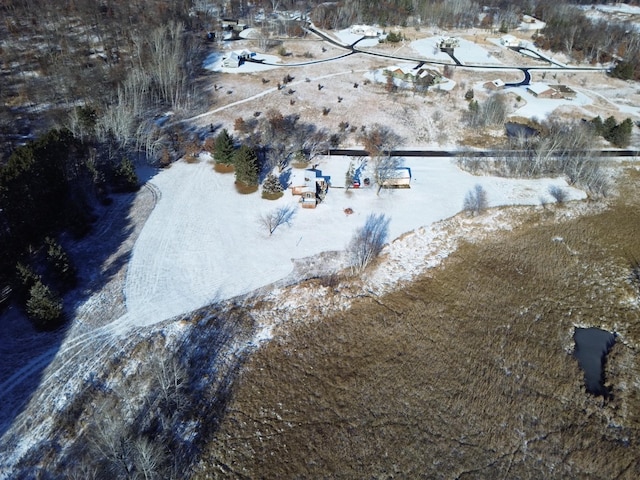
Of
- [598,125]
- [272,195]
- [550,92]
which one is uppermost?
[550,92]

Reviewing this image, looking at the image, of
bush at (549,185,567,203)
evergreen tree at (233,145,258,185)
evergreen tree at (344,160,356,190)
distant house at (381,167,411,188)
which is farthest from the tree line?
bush at (549,185,567,203)

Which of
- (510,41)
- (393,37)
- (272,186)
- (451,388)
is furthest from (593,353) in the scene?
(510,41)

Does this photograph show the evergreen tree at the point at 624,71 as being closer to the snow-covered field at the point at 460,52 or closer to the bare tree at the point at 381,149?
the snow-covered field at the point at 460,52

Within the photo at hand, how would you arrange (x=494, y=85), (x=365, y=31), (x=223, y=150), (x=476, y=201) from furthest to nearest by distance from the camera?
(x=365, y=31), (x=494, y=85), (x=223, y=150), (x=476, y=201)

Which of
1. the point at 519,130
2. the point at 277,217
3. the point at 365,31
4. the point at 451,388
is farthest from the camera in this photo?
the point at 365,31

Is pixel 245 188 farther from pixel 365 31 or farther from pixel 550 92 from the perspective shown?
pixel 365 31

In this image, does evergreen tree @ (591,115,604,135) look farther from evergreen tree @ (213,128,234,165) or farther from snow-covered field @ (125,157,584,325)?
evergreen tree @ (213,128,234,165)
